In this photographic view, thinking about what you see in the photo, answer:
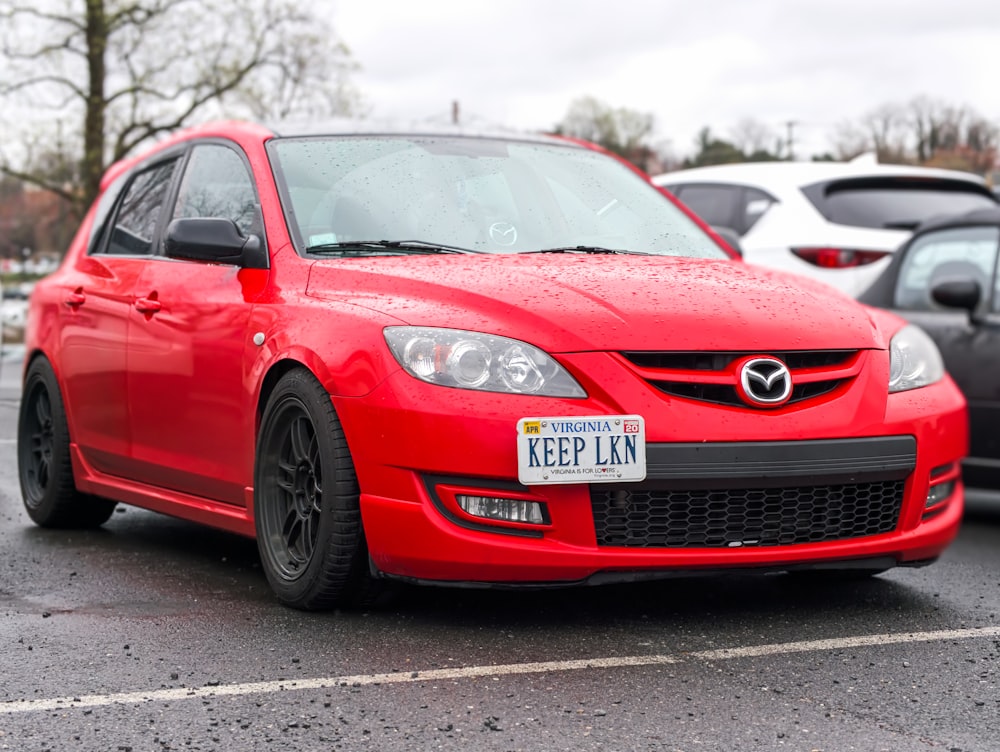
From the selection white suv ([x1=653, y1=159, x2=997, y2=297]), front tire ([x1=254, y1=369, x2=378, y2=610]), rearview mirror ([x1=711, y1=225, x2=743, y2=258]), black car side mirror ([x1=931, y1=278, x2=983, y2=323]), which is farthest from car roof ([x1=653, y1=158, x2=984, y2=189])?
front tire ([x1=254, y1=369, x2=378, y2=610])

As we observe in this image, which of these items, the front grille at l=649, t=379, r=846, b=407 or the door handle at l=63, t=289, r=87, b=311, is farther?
the door handle at l=63, t=289, r=87, b=311

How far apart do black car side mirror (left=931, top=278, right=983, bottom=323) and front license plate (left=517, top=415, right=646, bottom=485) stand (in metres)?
3.47

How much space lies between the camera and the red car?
414cm

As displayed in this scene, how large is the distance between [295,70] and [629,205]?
3441 cm

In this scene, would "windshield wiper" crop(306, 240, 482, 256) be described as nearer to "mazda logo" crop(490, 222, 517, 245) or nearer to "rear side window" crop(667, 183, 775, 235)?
"mazda logo" crop(490, 222, 517, 245)

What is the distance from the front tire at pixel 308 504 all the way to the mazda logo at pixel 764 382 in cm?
111

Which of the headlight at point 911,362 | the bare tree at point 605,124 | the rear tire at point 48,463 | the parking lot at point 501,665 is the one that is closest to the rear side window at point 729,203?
the parking lot at point 501,665

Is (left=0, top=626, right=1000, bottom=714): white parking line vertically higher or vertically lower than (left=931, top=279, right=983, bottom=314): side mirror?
lower

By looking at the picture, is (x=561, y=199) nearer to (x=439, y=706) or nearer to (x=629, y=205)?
(x=629, y=205)

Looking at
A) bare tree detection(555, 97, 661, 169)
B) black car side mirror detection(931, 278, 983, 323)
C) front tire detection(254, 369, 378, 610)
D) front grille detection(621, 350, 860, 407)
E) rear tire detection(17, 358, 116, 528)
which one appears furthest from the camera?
bare tree detection(555, 97, 661, 169)

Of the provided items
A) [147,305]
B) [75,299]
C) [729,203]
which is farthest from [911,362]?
[729,203]

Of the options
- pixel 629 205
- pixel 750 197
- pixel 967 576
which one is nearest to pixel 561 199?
pixel 629 205

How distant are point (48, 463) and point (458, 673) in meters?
3.31

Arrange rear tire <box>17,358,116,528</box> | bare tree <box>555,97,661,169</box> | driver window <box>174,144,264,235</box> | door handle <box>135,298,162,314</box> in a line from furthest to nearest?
bare tree <box>555,97,661,169</box>, rear tire <box>17,358,116,528</box>, door handle <box>135,298,162,314</box>, driver window <box>174,144,264,235</box>
